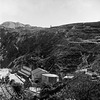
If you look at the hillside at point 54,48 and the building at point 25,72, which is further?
the building at point 25,72

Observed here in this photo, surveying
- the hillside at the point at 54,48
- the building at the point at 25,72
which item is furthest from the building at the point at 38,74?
the building at the point at 25,72

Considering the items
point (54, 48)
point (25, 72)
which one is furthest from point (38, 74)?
point (54, 48)

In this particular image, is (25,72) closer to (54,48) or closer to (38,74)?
(38,74)

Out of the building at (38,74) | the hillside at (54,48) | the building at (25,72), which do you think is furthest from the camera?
the building at (25,72)

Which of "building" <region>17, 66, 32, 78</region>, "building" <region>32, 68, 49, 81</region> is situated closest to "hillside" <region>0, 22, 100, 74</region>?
"building" <region>17, 66, 32, 78</region>

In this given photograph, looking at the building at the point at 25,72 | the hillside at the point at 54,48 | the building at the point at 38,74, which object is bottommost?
the building at the point at 25,72

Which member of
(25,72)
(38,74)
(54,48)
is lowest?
(25,72)

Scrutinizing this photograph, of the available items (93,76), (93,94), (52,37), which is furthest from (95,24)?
(93,94)

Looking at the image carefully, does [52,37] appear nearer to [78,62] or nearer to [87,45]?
[87,45]

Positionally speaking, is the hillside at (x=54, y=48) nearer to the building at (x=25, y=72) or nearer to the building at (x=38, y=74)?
the building at (x=25, y=72)
